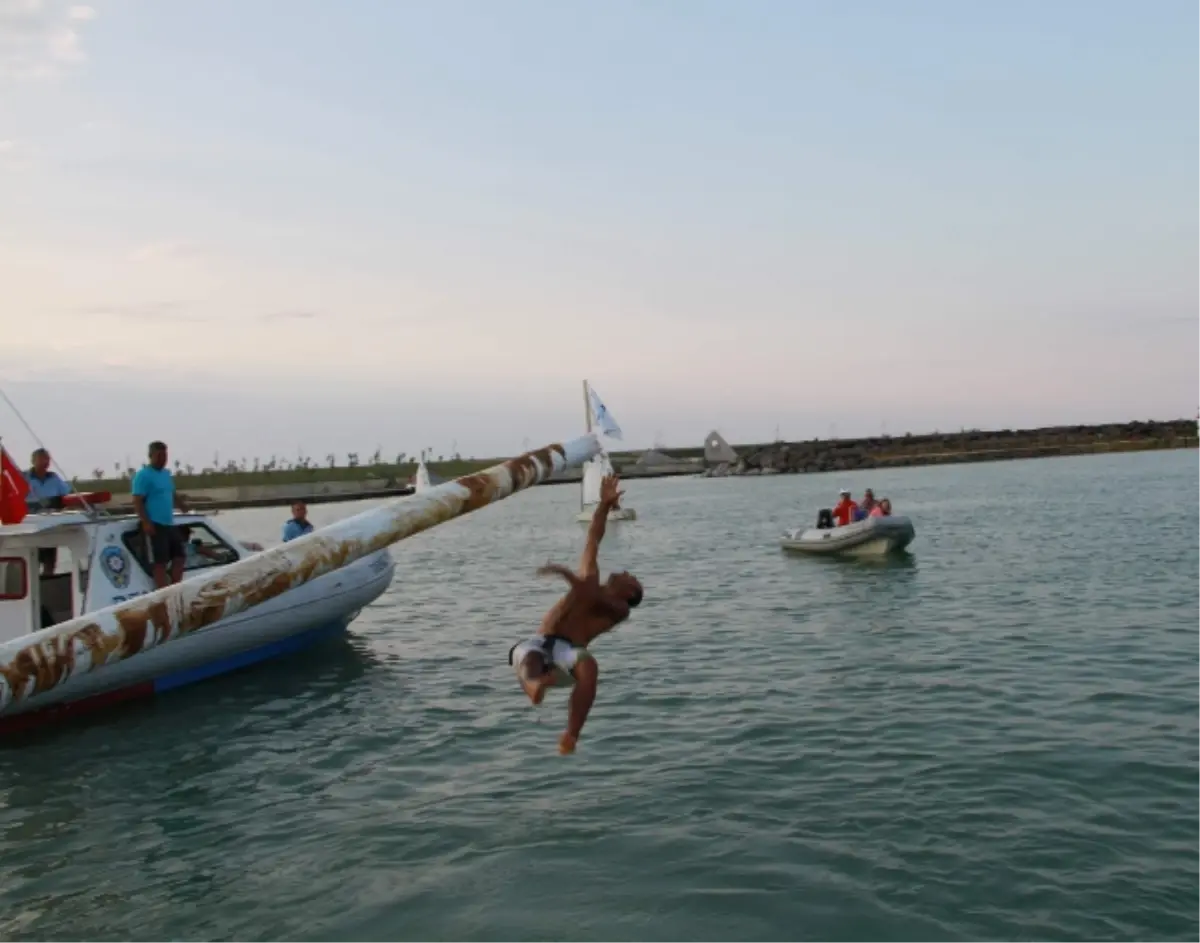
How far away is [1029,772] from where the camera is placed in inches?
443

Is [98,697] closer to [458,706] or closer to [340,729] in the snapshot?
→ [340,729]

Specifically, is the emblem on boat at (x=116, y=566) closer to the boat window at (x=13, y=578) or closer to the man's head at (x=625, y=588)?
the boat window at (x=13, y=578)

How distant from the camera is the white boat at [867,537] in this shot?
33156 millimetres

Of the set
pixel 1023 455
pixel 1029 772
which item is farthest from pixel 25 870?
pixel 1023 455

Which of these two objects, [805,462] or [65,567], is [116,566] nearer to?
[65,567]

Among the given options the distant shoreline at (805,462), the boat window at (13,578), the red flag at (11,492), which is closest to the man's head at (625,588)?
the red flag at (11,492)

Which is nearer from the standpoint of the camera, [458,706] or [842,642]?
[458,706]

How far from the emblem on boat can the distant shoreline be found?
104435mm

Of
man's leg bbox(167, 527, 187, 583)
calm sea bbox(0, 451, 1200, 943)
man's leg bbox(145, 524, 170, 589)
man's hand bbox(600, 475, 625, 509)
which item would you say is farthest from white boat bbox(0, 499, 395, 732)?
man's hand bbox(600, 475, 625, 509)

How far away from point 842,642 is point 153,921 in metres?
13.6

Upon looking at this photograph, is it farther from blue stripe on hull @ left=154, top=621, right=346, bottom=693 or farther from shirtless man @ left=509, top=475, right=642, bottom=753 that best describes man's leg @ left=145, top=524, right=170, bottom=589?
shirtless man @ left=509, top=475, right=642, bottom=753

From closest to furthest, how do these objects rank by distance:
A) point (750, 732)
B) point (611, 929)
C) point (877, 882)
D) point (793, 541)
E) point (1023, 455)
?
1. point (611, 929)
2. point (877, 882)
3. point (750, 732)
4. point (793, 541)
5. point (1023, 455)

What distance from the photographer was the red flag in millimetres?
14266

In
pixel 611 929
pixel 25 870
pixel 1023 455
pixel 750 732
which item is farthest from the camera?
pixel 1023 455
